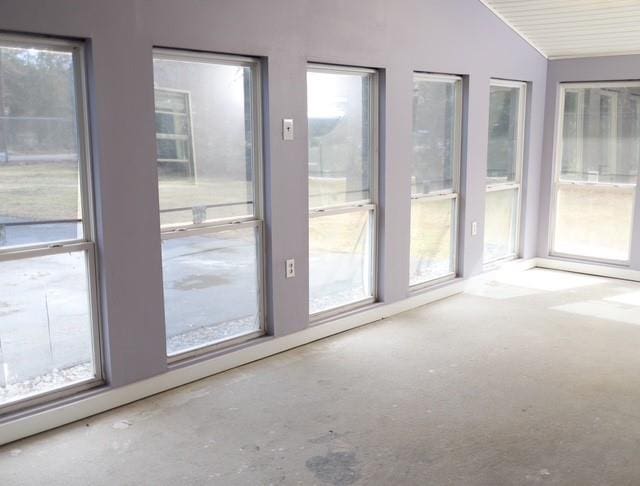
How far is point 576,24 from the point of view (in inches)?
217

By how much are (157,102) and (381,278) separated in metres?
2.30

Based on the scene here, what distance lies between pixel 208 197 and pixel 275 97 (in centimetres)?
76

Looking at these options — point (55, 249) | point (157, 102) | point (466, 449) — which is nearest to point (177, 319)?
point (55, 249)

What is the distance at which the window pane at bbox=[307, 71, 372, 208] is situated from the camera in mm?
4375

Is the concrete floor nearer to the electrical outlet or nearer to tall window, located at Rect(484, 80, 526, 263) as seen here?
the electrical outlet

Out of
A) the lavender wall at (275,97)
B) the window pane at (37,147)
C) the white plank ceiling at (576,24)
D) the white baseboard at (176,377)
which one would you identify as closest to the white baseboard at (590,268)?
the lavender wall at (275,97)

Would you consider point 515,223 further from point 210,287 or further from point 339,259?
point 210,287

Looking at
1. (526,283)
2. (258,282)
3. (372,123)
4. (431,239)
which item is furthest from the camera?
(526,283)

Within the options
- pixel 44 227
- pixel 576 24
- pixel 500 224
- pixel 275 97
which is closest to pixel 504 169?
pixel 500 224

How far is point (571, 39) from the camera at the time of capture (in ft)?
19.2

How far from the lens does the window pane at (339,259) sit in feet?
15.0

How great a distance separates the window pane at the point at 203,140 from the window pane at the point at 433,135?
5.73 ft

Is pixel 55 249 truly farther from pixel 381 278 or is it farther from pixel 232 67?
pixel 381 278

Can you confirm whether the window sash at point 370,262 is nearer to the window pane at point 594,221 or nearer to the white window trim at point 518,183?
the white window trim at point 518,183
